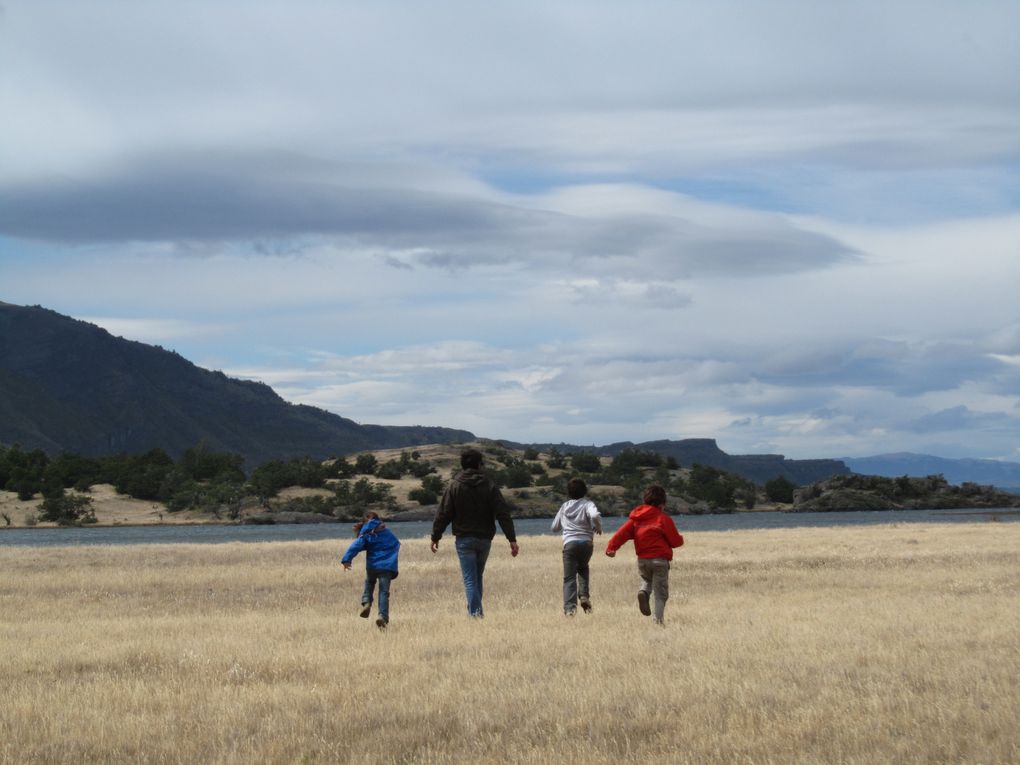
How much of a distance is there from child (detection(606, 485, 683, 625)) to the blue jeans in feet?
7.06

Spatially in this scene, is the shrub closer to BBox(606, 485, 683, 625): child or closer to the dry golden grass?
the dry golden grass

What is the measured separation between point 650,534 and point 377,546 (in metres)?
4.02

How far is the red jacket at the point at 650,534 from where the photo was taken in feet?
53.3

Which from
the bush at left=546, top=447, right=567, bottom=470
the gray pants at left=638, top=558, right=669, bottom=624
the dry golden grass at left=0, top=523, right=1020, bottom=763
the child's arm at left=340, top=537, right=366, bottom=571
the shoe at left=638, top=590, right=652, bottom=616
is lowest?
the dry golden grass at left=0, top=523, right=1020, bottom=763

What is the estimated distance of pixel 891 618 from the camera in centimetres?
1573

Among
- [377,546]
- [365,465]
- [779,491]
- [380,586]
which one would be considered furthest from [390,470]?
[380,586]

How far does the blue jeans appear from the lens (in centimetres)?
1734

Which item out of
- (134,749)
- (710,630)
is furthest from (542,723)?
(710,630)

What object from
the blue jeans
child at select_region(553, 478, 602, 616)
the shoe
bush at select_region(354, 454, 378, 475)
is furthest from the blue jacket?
bush at select_region(354, 454, 378, 475)

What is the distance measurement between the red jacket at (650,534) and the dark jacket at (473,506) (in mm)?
1840

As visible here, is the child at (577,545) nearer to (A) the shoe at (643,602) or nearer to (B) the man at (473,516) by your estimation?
(B) the man at (473,516)

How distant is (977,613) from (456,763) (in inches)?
400

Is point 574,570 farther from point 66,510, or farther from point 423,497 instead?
point 423,497

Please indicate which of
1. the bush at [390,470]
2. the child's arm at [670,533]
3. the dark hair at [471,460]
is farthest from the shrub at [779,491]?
the child's arm at [670,533]
